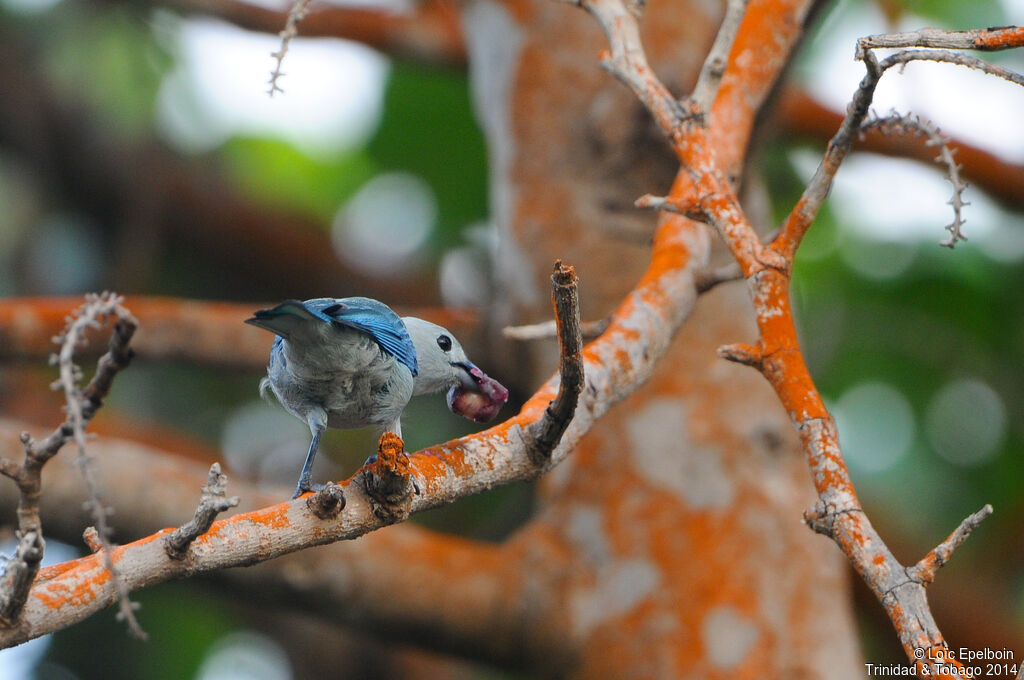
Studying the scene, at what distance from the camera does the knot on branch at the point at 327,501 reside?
1656 mm

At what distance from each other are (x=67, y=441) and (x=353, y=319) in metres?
0.78

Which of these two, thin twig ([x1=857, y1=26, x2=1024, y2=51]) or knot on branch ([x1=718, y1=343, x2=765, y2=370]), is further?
knot on branch ([x1=718, y1=343, x2=765, y2=370])

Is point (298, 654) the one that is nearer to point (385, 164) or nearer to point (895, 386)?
point (385, 164)

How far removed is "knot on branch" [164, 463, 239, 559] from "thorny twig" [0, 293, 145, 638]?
0.41 feet

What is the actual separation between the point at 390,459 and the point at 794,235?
991 millimetres

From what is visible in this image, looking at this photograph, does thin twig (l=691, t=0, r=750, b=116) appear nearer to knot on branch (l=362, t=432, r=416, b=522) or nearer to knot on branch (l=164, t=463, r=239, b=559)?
knot on branch (l=362, t=432, r=416, b=522)

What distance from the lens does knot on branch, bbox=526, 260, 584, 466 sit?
1576 millimetres

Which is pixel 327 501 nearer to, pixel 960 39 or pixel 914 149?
pixel 960 39

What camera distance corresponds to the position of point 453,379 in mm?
2324

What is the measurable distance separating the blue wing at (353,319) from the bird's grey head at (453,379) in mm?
53

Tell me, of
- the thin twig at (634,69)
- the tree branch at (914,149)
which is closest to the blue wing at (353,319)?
the thin twig at (634,69)

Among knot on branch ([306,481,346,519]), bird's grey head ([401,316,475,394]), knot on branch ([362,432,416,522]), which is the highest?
bird's grey head ([401,316,475,394])

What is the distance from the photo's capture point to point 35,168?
19.9ft

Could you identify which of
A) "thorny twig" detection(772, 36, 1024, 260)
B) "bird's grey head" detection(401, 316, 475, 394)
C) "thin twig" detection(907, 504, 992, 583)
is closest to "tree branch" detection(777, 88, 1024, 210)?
"thorny twig" detection(772, 36, 1024, 260)
